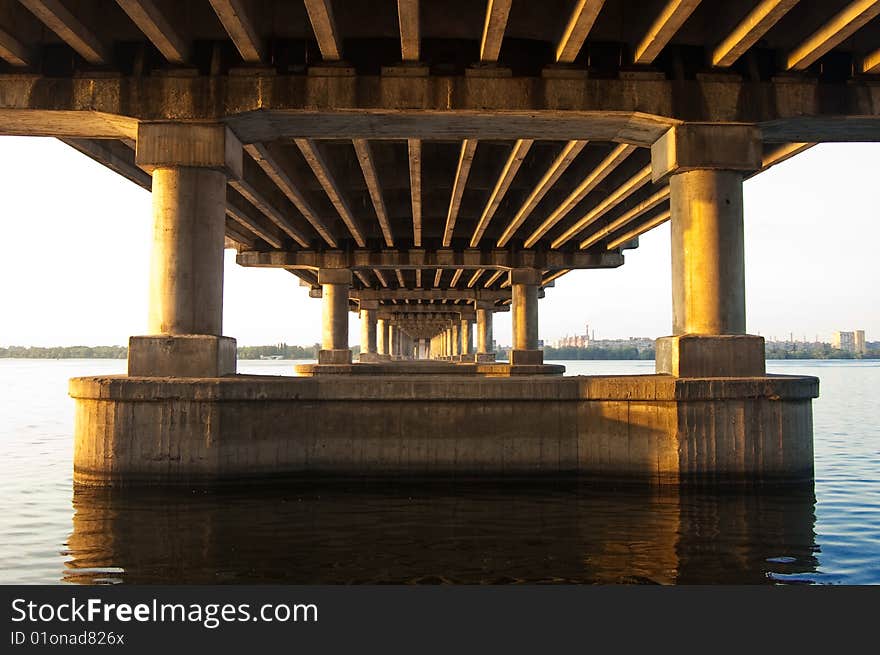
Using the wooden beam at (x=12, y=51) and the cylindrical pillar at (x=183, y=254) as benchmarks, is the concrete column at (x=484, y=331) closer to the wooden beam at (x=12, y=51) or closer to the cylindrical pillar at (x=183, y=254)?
the cylindrical pillar at (x=183, y=254)

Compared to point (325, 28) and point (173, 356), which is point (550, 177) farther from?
point (173, 356)

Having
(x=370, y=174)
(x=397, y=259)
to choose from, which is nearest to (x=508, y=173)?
(x=370, y=174)

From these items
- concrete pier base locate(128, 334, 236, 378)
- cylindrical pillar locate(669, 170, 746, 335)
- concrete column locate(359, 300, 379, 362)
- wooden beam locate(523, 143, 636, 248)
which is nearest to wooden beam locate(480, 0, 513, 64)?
cylindrical pillar locate(669, 170, 746, 335)

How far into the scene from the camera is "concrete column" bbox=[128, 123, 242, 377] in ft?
42.7

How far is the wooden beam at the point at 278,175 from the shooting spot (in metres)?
16.5

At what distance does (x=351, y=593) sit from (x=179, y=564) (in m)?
2.74

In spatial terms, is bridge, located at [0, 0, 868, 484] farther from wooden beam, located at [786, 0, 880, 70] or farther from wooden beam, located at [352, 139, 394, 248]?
wooden beam, located at [352, 139, 394, 248]

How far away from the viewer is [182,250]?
13266mm

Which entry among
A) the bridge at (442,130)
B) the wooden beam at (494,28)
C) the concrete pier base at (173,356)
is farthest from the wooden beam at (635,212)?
the concrete pier base at (173,356)

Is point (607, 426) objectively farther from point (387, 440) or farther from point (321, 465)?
point (321, 465)

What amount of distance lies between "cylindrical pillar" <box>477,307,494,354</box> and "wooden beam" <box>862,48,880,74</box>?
45870mm

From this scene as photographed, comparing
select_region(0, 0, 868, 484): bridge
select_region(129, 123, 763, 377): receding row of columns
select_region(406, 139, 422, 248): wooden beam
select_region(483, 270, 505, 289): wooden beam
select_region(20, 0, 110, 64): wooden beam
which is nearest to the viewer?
select_region(20, 0, 110, 64): wooden beam

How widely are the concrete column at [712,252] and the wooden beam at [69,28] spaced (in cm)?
1097

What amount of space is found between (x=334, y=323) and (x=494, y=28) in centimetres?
2675
